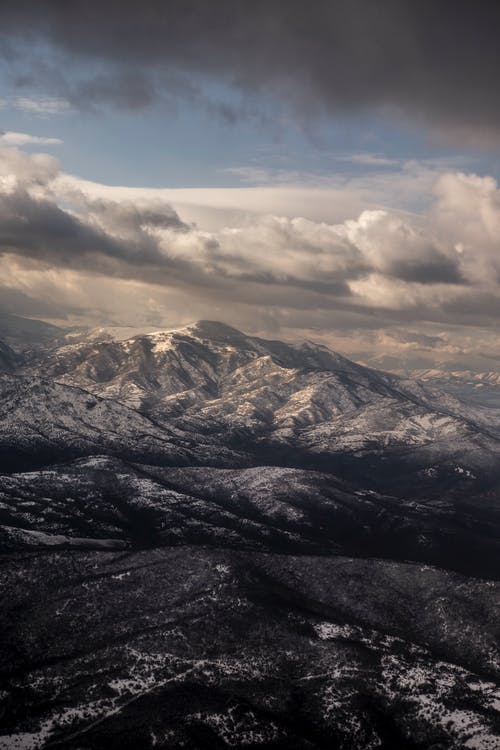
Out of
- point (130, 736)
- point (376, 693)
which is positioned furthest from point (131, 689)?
point (376, 693)

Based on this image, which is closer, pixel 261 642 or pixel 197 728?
pixel 197 728

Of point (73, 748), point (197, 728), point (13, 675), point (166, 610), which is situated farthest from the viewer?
point (166, 610)

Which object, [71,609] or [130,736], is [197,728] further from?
[71,609]

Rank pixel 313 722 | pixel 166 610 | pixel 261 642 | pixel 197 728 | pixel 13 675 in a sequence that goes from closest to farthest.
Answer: pixel 197 728, pixel 313 722, pixel 13 675, pixel 261 642, pixel 166 610

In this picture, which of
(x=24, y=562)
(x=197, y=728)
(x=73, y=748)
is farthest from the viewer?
(x=24, y=562)

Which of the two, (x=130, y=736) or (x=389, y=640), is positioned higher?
(x=130, y=736)

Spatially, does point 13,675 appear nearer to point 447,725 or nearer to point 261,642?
point 261,642

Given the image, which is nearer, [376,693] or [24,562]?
[376,693]

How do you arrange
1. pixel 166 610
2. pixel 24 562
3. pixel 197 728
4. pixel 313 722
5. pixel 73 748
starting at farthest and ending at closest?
1. pixel 24 562
2. pixel 166 610
3. pixel 313 722
4. pixel 197 728
5. pixel 73 748

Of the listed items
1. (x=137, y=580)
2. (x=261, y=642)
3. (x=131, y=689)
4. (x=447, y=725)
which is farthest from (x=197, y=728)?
(x=137, y=580)
